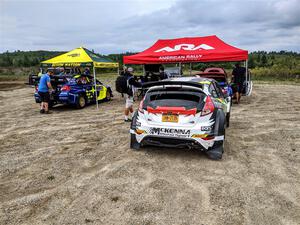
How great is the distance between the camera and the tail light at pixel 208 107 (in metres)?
4.70

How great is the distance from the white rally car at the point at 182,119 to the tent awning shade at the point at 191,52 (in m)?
6.72

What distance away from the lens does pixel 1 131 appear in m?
7.63

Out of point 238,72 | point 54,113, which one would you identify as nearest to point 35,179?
point 54,113

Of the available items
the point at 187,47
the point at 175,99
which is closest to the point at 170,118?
the point at 175,99

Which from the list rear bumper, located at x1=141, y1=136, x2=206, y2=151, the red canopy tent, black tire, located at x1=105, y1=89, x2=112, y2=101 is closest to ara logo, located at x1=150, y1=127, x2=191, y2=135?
rear bumper, located at x1=141, y1=136, x2=206, y2=151

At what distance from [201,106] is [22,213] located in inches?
128

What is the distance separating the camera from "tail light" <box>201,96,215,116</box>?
4.70m

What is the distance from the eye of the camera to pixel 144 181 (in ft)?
13.3

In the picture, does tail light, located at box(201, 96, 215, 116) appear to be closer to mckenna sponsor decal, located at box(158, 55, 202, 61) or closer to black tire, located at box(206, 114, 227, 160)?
black tire, located at box(206, 114, 227, 160)

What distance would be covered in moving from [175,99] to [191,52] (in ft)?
25.2

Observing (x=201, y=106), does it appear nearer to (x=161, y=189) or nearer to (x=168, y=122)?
(x=168, y=122)

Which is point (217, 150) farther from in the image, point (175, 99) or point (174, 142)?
point (175, 99)

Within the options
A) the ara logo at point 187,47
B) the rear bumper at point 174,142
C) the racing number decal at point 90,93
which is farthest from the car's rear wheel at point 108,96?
the rear bumper at point 174,142

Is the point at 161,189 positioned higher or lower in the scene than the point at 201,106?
lower
